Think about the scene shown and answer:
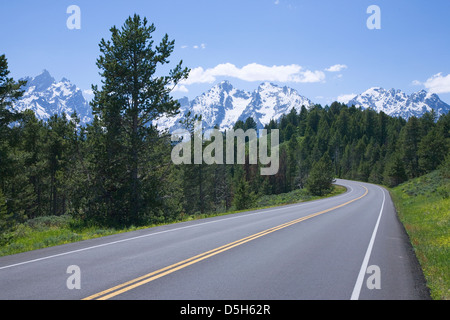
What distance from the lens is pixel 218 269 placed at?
7289 mm

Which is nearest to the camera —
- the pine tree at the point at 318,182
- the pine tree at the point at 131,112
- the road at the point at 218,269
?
the road at the point at 218,269

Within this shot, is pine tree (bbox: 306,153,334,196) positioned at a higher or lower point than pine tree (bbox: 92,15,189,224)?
lower

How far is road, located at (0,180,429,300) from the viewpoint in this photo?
5.82 m

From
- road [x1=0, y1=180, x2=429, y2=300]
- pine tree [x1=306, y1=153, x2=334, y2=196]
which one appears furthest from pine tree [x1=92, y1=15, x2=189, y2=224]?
pine tree [x1=306, y1=153, x2=334, y2=196]

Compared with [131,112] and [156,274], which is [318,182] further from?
[156,274]

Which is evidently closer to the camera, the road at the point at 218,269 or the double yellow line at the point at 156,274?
the double yellow line at the point at 156,274

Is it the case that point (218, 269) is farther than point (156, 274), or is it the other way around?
point (218, 269)

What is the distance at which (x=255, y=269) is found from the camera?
290 inches

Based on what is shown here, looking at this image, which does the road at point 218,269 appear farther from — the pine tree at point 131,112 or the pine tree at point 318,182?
the pine tree at point 318,182

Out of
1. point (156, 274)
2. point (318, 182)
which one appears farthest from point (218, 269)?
point (318, 182)

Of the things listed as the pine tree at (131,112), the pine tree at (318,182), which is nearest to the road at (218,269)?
the pine tree at (131,112)

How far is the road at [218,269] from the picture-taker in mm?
5816

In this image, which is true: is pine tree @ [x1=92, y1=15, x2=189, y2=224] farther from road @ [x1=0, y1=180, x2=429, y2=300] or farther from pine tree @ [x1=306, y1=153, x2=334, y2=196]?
pine tree @ [x1=306, y1=153, x2=334, y2=196]
